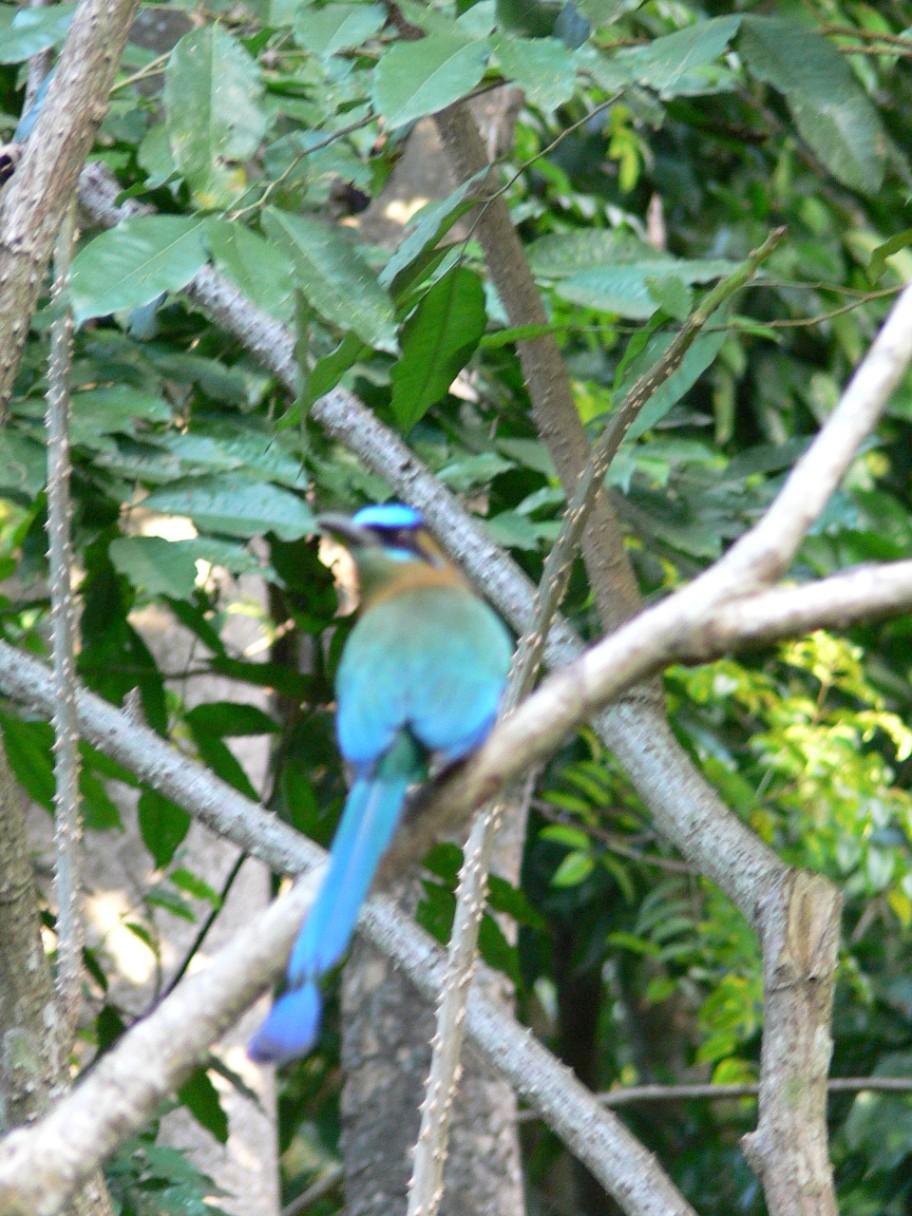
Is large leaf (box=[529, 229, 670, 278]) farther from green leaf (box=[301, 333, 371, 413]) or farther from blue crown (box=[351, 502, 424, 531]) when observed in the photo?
blue crown (box=[351, 502, 424, 531])

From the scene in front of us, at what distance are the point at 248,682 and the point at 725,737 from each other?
2327 mm

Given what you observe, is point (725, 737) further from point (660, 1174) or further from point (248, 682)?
point (660, 1174)

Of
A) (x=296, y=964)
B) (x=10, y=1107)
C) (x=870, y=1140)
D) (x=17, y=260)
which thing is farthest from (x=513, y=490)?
(x=870, y=1140)

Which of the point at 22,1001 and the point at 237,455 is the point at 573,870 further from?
the point at 22,1001

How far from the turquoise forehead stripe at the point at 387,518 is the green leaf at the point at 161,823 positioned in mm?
1287

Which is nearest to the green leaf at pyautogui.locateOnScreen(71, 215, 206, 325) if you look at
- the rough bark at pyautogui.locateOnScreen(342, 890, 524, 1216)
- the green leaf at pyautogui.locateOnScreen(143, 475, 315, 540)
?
the green leaf at pyautogui.locateOnScreen(143, 475, 315, 540)

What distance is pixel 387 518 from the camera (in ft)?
5.17

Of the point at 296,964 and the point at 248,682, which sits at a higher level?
the point at 296,964

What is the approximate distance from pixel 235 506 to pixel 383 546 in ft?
3.07

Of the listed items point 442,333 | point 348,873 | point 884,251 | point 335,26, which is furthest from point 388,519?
point 884,251

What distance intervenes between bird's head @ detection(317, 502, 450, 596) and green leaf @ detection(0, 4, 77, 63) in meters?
1.05

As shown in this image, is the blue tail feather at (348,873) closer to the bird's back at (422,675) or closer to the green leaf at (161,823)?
the bird's back at (422,675)

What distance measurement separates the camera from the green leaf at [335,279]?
69.5 inches

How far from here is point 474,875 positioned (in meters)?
1.75
